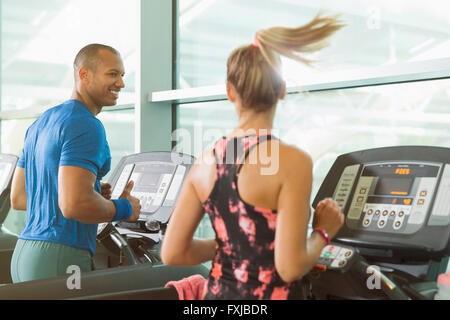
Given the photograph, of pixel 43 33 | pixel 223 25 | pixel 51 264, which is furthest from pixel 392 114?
pixel 43 33

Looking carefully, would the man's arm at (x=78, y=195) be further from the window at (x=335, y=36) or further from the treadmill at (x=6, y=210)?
the treadmill at (x=6, y=210)

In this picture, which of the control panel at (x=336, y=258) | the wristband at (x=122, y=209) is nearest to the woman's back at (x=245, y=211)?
the control panel at (x=336, y=258)

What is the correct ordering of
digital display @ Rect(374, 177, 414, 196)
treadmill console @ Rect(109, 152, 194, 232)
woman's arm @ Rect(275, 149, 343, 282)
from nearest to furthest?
woman's arm @ Rect(275, 149, 343, 282)
digital display @ Rect(374, 177, 414, 196)
treadmill console @ Rect(109, 152, 194, 232)

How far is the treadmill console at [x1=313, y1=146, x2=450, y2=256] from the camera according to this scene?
144 centimetres

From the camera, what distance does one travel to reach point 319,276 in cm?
137

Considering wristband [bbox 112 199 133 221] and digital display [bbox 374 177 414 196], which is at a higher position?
digital display [bbox 374 177 414 196]

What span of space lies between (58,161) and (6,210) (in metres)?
1.60

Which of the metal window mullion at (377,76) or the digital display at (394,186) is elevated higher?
the metal window mullion at (377,76)

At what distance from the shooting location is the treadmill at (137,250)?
1.56 m

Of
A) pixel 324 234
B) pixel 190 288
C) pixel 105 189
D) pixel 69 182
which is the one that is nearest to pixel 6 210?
pixel 105 189

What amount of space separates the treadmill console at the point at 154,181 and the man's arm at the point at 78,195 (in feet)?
1.25
